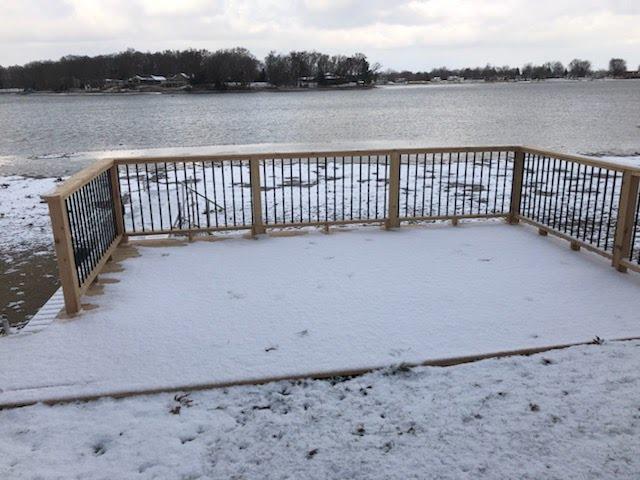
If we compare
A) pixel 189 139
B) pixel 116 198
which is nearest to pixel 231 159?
pixel 116 198

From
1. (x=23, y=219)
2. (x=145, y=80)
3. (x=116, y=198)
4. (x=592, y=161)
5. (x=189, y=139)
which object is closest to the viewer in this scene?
(x=592, y=161)

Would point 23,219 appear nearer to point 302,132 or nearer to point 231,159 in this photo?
point 231,159

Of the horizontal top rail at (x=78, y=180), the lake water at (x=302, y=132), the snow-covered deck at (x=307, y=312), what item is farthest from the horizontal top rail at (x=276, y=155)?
the lake water at (x=302, y=132)

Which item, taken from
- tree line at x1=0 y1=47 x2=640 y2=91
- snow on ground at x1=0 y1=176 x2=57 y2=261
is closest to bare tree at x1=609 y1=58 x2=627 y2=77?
tree line at x1=0 y1=47 x2=640 y2=91

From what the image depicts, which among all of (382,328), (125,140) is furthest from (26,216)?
(125,140)

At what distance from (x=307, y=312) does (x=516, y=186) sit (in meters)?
4.02

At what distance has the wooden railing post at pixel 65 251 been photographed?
170 inches

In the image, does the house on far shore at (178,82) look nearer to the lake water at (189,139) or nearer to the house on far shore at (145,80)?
the house on far shore at (145,80)

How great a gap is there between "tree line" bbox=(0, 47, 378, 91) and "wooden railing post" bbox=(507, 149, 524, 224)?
99.4 metres

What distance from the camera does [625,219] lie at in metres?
5.33

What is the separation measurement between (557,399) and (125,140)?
27756 millimetres

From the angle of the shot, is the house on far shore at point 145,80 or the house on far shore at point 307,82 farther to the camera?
the house on far shore at point 307,82

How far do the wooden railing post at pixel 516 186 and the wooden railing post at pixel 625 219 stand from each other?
187 cm

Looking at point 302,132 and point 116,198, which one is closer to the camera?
point 116,198
